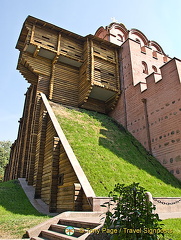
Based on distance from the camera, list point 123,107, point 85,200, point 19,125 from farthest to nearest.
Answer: point 19,125 < point 123,107 < point 85,200

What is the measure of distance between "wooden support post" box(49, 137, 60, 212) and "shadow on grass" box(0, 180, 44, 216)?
2.23 ft

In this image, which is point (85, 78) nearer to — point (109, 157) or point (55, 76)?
point (55, 76)

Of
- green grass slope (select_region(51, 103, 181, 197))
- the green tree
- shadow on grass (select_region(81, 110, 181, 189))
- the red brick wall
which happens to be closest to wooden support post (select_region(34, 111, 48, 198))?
green grass slope (select_region(51, 103, 181, 197))

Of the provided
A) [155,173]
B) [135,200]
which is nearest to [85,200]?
[135,200]

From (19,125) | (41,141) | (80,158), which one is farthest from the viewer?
(19,125)

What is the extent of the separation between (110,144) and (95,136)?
1022 mm

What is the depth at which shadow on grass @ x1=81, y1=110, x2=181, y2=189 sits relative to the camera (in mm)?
9516

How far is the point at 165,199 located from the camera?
6531 mm

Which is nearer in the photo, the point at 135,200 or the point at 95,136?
the point at 135,200

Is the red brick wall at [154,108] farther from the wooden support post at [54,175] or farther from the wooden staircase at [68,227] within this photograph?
the wooden staircase at [68,227]

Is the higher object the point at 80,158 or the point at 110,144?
the point at 110,144

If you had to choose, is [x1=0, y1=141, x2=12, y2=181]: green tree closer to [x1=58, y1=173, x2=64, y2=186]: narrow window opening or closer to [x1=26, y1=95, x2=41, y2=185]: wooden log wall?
[x1=26, y1=95, x2=41, y2=185]: wooden log wall

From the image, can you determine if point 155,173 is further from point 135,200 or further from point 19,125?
point 19,125

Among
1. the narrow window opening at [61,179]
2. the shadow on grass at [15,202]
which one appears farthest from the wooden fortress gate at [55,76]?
the narrow window opening at [61,179]
